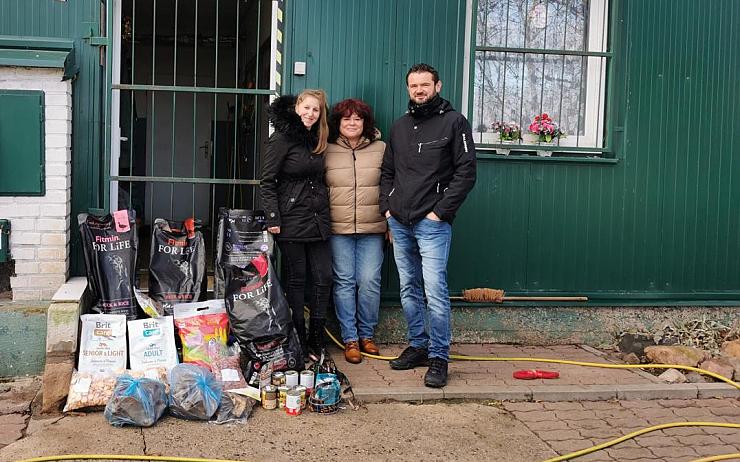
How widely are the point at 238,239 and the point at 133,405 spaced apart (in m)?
1.55

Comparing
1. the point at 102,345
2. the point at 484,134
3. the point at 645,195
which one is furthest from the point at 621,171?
the point at 102,345

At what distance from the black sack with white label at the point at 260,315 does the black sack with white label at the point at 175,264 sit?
42cm

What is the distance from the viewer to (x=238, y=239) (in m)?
5.59

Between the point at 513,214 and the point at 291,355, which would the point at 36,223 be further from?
the point at 513,214

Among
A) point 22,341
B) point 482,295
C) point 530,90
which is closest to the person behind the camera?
point 22,341

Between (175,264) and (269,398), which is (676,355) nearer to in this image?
(269,398)

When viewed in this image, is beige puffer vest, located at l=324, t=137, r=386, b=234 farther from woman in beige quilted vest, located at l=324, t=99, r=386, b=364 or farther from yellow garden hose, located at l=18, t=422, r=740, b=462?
yellow garden hose, located at l=18, t=422, r=740, b=462

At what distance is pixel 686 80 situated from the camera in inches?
258

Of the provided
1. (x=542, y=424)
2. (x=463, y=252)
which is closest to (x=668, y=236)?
(x=463, y=252)

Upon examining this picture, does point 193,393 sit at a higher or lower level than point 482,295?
lower

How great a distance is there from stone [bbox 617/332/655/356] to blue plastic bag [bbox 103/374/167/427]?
12.3 feet

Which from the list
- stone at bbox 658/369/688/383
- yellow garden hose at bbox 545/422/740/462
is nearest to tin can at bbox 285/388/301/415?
yellow garden hose at bbox 545/422/740/462

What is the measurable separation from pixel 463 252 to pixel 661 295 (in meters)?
1.73

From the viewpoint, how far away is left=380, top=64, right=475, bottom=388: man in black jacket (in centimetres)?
514
